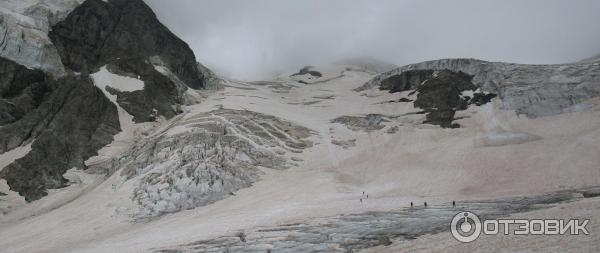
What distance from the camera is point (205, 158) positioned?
61781mm

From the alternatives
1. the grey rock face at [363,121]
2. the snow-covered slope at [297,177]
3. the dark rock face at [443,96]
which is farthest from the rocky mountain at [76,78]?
the dark rock face at [443,96]

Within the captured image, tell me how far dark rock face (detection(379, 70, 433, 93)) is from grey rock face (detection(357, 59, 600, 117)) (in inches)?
312

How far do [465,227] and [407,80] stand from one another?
281ft

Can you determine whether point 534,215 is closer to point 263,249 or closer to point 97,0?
point 263,249

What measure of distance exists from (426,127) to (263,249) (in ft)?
197

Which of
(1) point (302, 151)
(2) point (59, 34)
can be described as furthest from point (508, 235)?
(2) point (59, 34)

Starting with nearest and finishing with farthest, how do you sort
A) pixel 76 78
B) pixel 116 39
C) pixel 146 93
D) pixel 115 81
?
pixel 76 78, pixel 146 93, pixel 115 81, pixel 116 39

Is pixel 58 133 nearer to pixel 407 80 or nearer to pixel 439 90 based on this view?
pixel 439 90

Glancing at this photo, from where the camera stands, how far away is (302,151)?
7406 centimetres

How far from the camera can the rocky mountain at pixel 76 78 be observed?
2803 inches

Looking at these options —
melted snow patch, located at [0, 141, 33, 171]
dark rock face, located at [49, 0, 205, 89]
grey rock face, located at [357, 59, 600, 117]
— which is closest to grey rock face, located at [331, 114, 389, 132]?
grey rock face, located at [357, 59, 600, 117]

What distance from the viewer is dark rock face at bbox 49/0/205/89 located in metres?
102

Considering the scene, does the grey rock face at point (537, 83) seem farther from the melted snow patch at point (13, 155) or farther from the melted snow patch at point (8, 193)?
the melted snow patch at point (13, 155)

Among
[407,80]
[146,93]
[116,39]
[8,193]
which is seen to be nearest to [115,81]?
[146,93]
